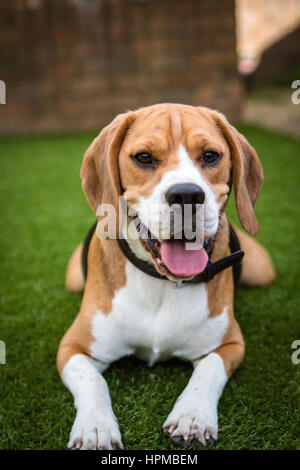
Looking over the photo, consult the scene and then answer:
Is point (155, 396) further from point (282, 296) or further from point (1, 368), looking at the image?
point (282, 296)

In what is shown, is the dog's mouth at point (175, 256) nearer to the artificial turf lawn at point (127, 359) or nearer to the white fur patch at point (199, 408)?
the artificial turf lawn at point (127, 359)

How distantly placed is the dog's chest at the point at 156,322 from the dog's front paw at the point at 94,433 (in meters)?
0.47

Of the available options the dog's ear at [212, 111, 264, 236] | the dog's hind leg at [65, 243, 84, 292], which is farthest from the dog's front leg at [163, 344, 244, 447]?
the dog's hind leg at [65, 243, 84, 292]

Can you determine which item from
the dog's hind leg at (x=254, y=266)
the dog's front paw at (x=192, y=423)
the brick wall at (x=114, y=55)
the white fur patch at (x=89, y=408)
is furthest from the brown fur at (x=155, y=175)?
the brick wall at (x=114, y=55)

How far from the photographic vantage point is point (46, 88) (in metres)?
12.4

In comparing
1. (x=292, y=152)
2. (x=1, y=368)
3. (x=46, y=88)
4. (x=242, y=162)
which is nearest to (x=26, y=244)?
(x=1, y=368)

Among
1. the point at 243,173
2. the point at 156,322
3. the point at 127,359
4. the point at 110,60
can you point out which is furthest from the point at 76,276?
the point at 110,60

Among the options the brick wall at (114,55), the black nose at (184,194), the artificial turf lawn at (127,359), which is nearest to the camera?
the black nose at (184,194)

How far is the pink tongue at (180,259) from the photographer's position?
7.55 ft

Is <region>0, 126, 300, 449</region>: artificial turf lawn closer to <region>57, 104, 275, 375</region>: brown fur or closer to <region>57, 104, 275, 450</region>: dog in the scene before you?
<region>57, 104, 275, 450</region>: dog

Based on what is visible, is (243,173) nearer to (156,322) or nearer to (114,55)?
(156,322)

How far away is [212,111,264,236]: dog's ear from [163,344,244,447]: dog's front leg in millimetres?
794

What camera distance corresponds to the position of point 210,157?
2465 mm

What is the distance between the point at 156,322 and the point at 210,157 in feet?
3.17
